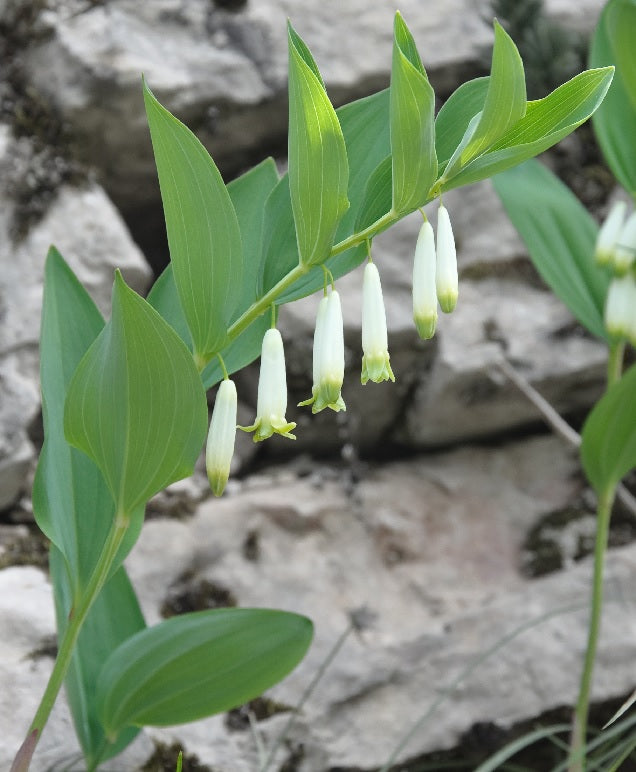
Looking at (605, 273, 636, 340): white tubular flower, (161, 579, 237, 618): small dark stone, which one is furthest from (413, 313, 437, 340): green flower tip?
(161, 579, 237, 618): small dark stone

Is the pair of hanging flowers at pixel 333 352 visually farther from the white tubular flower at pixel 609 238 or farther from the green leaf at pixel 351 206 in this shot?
the white tubular flower at pixel 609 238

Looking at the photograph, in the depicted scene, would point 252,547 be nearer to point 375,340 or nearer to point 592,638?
point 592,638

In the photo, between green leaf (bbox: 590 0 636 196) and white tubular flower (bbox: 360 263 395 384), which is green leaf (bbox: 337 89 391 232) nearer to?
white tubular flower (bbox: 360 263 395 384)

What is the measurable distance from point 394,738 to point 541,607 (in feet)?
1.54

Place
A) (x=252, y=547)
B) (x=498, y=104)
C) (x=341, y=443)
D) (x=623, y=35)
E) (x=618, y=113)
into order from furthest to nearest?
1. (x=341, y=443)
2. (x=252, y=547)
3. (x=618, y=113)
4. (x=623, y=35)
5. (x=498, y=104)

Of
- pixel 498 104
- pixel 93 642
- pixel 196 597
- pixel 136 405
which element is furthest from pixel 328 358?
pixel 196 597

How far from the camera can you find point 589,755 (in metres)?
1.82

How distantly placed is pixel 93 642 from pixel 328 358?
67 cm

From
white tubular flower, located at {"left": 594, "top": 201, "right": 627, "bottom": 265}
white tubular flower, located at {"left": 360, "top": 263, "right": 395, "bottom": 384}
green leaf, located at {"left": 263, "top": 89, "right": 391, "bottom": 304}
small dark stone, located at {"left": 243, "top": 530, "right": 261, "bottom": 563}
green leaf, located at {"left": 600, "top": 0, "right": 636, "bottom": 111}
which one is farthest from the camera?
small dark stone, located at {"left": 243, "top": 530, "right": 261, "bottom": 563}

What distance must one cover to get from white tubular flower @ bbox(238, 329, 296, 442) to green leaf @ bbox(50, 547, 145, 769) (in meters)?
0.44

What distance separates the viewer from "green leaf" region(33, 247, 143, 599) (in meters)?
1.16

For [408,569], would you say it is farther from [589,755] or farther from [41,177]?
[41,177]

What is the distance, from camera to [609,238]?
1651 mm

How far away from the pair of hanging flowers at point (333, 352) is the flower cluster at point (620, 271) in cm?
75
